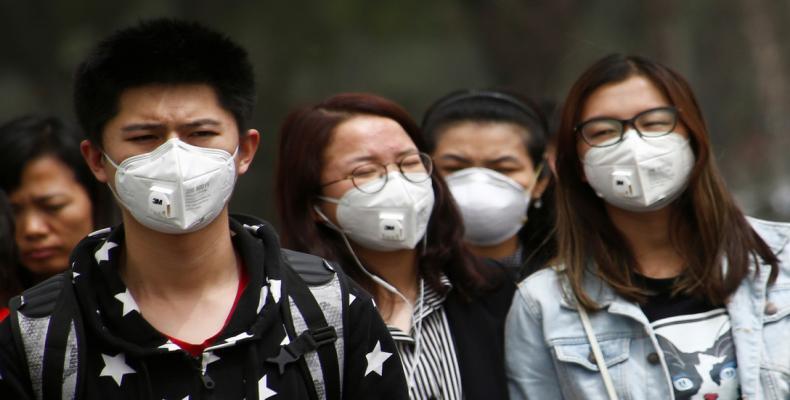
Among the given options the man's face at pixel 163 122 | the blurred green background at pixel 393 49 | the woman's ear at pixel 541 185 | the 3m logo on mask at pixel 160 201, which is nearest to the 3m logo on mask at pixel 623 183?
the woman's ear at pixel 541 185

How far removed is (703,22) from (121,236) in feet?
35.0

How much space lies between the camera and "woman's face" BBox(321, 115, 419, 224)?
4.38 m

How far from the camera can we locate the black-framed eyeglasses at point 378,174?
14.2 feet

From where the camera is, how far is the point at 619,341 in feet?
13.4

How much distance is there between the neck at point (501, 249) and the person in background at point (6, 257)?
75.1 inches

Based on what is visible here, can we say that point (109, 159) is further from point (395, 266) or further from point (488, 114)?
point (488, 114)

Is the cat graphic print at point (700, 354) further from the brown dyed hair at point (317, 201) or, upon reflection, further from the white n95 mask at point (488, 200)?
the white n95 mask at point (488, 200)

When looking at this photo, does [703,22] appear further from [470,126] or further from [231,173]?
[231,173]

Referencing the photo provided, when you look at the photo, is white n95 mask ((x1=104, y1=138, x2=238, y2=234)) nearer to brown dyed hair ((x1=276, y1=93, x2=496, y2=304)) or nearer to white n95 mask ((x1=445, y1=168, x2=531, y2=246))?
brown dyed hair ((x1=276, y1=93, x2=496, y2=304))

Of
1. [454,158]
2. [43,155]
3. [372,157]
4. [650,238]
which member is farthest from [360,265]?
[43,155]

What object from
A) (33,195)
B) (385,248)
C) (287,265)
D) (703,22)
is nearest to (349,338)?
(287,265)

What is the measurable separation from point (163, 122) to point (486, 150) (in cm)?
206

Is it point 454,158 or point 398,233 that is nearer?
point 398,233

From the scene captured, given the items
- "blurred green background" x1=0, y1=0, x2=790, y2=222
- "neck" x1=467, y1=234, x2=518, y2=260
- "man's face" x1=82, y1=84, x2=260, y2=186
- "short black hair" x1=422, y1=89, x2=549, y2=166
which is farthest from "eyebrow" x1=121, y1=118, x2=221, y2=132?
"blurred green background" x1=0, y1=0, x2=790, y2=222
